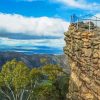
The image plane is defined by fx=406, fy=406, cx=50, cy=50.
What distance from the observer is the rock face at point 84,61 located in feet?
230

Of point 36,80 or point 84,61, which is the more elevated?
point 84,61

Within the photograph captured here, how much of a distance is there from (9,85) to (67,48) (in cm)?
3491

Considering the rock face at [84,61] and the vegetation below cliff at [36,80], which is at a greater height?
the rock face at [84,61]

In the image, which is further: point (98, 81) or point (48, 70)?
point (48, 70)

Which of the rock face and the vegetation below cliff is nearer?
the rock face

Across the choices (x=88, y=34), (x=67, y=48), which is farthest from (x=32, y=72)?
(x=88, y=34)

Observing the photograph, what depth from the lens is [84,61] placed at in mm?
73438

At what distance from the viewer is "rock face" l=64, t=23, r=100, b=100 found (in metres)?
70.1

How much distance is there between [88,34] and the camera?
7294 cm

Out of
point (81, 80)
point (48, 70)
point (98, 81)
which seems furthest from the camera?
point (48, 70)

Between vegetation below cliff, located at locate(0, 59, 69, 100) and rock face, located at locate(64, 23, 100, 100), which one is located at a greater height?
rock face, located at locate(64, 23, 100, 100)

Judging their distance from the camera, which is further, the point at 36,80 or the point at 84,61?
the point at 36,80

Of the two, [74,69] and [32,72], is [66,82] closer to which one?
[32,72]

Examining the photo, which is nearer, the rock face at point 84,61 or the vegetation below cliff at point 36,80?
the rock face at point 84,61
